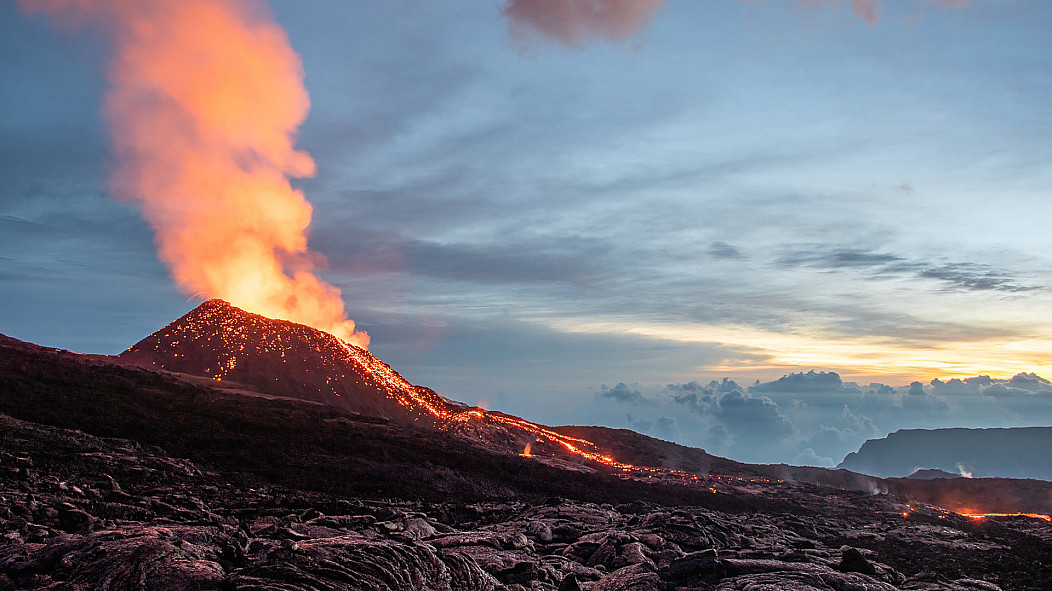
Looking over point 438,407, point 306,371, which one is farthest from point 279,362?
point 438,407

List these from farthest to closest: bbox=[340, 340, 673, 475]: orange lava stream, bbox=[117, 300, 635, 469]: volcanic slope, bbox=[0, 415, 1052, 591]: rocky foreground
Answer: bbox=[340, 340, 673, 475]: orange lava stream, bbox=[117, 300, 635, 469]: volcanic slope, bbox=[0, 415, 1052, 591]: rocky foreground

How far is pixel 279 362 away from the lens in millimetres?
100438

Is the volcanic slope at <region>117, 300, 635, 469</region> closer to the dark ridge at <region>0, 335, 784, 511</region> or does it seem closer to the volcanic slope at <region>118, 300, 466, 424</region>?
the volcanic slope at <region>118, 300, 466, 424</region>

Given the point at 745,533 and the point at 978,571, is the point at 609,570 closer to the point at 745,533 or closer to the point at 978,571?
the point at 745,533

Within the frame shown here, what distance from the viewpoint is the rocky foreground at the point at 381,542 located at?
17.0m

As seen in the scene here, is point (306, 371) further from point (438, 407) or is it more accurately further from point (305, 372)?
point (438, 407)

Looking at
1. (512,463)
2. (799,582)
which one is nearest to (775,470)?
(512,463)

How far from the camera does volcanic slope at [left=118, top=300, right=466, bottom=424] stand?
95.0 meters

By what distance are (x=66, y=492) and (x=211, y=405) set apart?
120 feet

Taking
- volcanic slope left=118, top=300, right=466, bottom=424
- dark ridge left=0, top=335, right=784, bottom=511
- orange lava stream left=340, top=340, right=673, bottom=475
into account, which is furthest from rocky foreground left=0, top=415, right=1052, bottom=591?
volcanic slope left=118, top=300, right=466, bottom=424

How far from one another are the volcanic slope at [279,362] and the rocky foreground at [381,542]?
48.1 m

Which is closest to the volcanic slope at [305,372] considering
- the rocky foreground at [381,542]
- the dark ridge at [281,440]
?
the dark ridge at [281,440]

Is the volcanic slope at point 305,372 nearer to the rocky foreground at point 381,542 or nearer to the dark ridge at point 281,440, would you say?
the dark ridge at point 281,440

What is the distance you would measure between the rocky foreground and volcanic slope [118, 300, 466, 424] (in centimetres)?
4812
